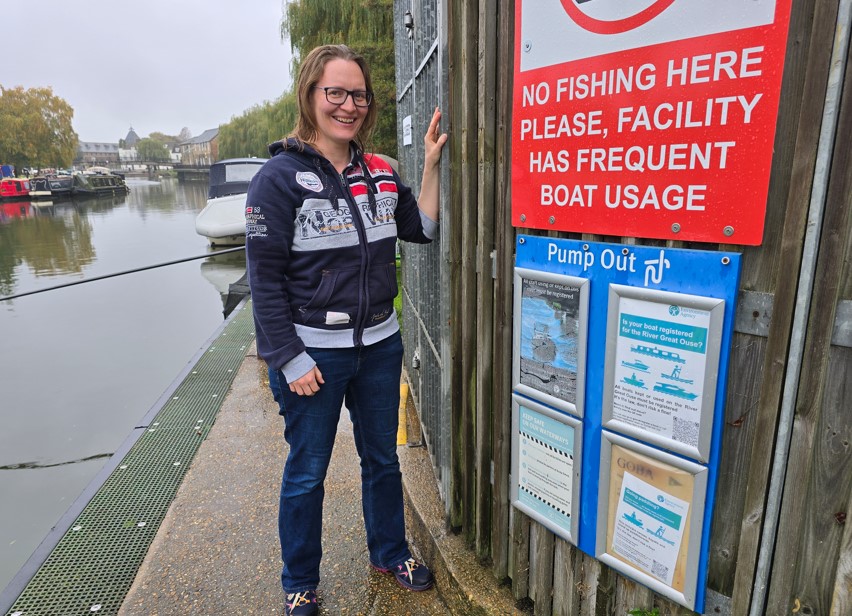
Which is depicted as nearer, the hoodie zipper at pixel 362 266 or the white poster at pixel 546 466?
the white poster at pixel 546 466

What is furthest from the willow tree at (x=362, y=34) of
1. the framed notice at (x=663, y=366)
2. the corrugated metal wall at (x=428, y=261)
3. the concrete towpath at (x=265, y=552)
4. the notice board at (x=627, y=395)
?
the framed notice at (x=663, y=366)

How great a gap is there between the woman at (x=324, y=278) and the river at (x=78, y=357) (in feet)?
8.33

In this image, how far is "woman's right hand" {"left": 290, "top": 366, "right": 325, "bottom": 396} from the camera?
2.01 metres

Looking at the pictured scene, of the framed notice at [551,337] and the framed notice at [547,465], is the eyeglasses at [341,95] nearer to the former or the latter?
the framed notice at [551,337]

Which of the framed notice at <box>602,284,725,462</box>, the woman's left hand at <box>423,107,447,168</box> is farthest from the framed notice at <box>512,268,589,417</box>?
the woman's left hand at <box>423,107,447,168</box>

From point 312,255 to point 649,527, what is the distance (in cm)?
139

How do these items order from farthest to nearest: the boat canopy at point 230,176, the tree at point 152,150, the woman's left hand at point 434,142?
the tree at point 152,150 < the boat canopy at point 230,176 < the woman's left hand at point 434,142

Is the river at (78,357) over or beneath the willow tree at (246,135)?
beneath

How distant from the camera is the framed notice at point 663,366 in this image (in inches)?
54.4

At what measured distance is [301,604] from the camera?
2275mm

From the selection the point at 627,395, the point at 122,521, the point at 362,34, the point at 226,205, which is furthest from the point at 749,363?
the point at 226,205

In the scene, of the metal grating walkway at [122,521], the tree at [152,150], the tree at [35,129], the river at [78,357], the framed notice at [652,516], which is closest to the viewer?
the framed notice at [652,516]

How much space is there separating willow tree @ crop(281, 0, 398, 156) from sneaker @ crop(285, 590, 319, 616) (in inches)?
229

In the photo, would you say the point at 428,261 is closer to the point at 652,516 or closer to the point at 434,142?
the point at 434,142
